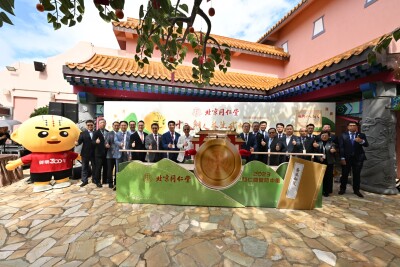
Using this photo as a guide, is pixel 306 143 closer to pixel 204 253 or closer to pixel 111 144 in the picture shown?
pixel 204 253

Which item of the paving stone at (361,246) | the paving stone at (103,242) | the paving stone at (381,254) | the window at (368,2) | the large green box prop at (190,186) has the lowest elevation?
the paving stone at (381,254)

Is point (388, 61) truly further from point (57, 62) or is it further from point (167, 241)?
point (57, 62)

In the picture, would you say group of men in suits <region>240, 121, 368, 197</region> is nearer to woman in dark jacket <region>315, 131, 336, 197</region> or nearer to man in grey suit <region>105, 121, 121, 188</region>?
woman in dark jacket <region>315, 131, 336, 197</region>

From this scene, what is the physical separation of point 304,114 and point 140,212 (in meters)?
5.61

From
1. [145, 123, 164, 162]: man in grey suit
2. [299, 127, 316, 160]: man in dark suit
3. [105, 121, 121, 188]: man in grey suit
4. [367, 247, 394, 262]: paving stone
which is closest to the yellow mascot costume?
[105, 121, 121, 188]: man in grey suit

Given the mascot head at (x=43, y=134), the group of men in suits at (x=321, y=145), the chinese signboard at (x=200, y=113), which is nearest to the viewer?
the mascot head at (x=43, y=134)

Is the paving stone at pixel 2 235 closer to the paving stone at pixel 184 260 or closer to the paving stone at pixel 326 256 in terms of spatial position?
the paving stone at pixel 184 260

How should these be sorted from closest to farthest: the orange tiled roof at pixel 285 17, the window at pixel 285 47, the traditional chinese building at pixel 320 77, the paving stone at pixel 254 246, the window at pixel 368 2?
the paving stone at pixel 254 246
the traditional chinese building at pixel 320 77
the window at pixel 368 2
the orange tiled roof at pixel 285 17
the window at pixel 285 47

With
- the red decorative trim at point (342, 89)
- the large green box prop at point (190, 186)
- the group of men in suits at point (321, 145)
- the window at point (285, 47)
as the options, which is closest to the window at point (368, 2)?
the red decorative trim at point (342, 89)

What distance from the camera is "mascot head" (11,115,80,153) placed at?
4918 mm

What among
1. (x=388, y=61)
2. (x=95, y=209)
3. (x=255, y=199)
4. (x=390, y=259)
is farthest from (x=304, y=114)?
(x=95, y=209)

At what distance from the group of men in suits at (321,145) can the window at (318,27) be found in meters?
5.57

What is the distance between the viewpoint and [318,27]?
894 centimetres

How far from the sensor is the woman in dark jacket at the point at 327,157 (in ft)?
16.8
